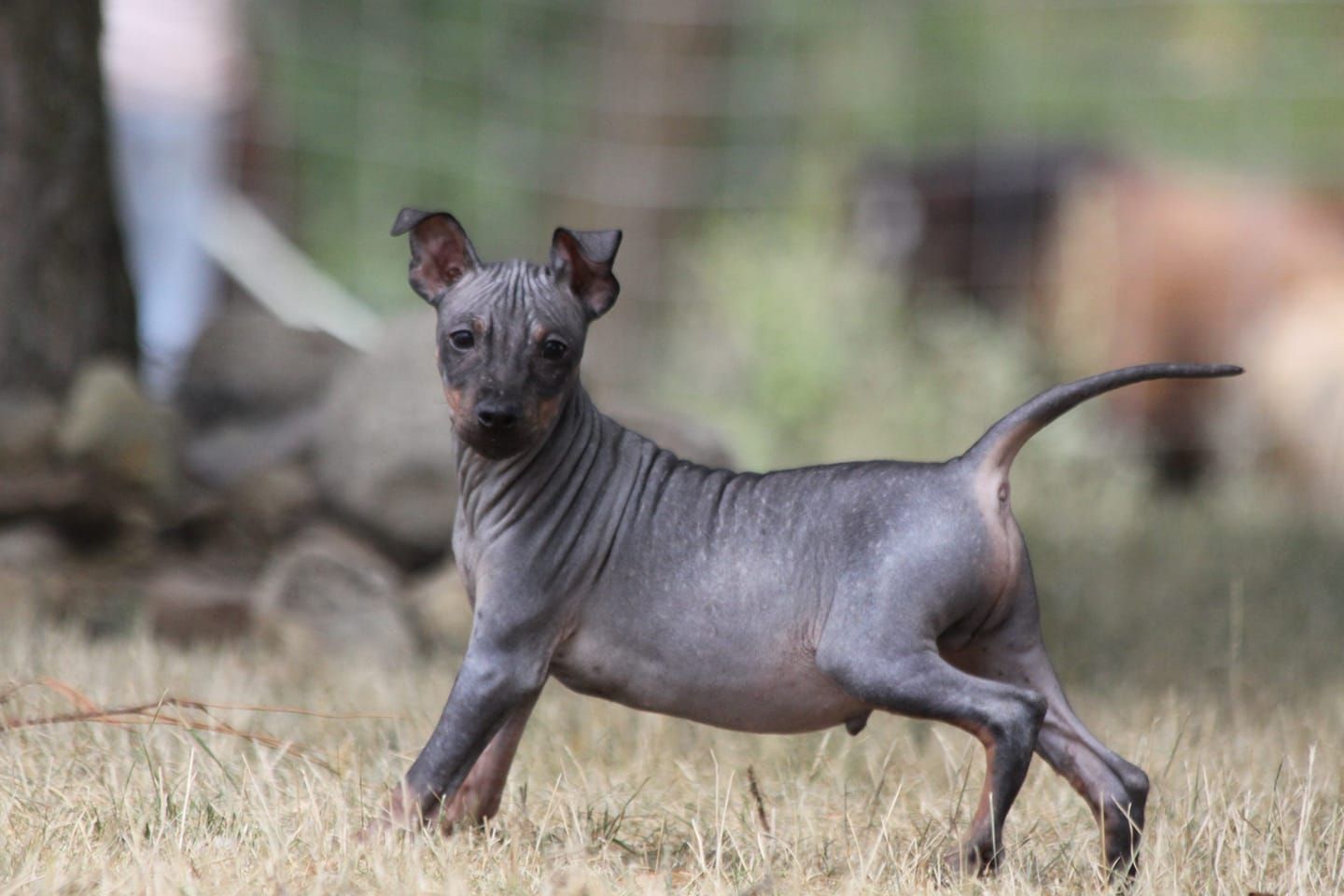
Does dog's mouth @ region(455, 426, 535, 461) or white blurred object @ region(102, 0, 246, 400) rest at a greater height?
white blurred object @ region(102, 0, 246, 400)

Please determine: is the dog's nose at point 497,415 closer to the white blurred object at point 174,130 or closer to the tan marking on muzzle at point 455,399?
the tan marking on muzzle at point 455,399

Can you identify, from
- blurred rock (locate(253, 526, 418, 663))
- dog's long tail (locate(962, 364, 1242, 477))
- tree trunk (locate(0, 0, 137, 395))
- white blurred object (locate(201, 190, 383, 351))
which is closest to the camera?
dog's long tail (locate(962, 364, 1242, 477))

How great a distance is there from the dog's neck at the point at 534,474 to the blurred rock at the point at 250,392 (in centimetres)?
338

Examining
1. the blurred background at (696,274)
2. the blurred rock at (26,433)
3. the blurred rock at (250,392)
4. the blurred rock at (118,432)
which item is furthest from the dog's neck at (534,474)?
the blurred rock at (250,392)

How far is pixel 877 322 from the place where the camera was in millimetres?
10008

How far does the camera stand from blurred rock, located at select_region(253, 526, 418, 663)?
5.89m

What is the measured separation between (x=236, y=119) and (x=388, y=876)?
10.9 m

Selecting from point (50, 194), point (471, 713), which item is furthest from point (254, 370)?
point (471, 713)

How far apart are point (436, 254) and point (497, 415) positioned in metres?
0.53

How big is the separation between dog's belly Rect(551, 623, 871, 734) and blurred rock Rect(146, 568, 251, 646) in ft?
9.33

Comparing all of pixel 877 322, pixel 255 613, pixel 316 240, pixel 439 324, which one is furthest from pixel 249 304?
pixel 439 324

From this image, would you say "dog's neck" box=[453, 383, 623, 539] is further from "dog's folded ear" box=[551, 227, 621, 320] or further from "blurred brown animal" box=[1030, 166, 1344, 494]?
"blurred brown animal" box=[1030, 166, 1344, 494]

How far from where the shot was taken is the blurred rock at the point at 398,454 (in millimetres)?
6422

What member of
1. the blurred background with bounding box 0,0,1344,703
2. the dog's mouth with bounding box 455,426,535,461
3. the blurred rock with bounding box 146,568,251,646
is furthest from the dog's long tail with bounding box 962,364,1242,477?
the blurred rock with bounding box 146,568,251,646
